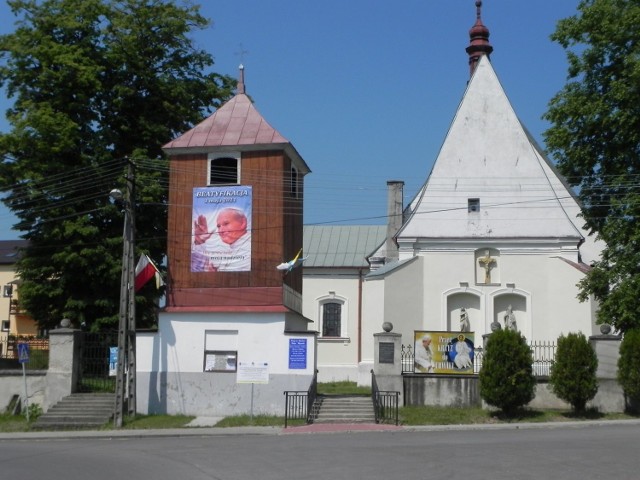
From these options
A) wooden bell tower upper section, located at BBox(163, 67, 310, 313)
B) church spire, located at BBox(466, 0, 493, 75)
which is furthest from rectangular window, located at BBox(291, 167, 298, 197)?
church spire, located at BBox(466, 0, 493, 75)

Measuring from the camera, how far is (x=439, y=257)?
35.2m

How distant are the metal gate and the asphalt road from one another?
4972 millimetres

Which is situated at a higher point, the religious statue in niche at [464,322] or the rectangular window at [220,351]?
the religious statue in niche at [464,322]

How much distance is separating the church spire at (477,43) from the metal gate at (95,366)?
26265 millimetres

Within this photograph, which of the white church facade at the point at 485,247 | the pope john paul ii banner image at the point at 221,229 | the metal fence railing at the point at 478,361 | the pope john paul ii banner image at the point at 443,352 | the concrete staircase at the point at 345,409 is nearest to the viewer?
the concrete staircase at the point at 345,409

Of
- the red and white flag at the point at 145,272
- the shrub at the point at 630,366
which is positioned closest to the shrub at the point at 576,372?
the shrub at the point at 630,366

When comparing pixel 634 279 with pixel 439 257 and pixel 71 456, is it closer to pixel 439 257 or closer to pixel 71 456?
pixel 439 257

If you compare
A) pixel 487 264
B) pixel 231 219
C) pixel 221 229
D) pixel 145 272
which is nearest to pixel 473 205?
pixel 487 264

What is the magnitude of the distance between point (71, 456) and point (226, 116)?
14184 millimetres

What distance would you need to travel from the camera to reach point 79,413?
25.2 metres

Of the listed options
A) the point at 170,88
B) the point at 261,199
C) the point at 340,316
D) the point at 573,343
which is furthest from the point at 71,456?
the point at 340,316

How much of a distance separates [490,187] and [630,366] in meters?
12.7

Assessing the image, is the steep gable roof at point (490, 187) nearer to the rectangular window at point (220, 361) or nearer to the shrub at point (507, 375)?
the shrub at point (507, 375)

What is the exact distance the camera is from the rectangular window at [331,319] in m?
45.0
